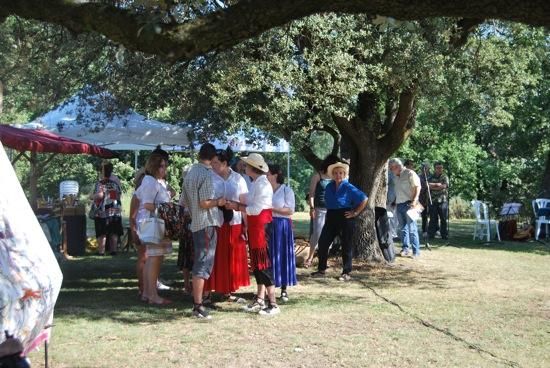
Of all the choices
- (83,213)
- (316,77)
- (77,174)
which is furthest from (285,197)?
(77,174)

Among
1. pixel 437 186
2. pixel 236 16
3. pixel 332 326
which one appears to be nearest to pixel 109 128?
pixel 332 326

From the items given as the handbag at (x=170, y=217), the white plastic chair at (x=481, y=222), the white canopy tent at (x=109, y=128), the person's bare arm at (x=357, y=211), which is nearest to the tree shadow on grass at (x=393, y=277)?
the person's bare arm at (x=357, y=211)

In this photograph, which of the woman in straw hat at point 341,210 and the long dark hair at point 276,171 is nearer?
the long dark hair at point 276,171

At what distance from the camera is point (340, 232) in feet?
32.0

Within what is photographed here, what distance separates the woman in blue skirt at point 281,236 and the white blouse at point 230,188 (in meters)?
0.56

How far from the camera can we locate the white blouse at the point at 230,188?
7.25m

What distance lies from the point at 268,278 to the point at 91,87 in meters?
5.27

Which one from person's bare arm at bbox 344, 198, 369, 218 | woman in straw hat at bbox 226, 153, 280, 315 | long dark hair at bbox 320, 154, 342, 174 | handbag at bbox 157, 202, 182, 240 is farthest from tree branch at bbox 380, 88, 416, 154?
handbag at bbox 157, 202, 182, 240

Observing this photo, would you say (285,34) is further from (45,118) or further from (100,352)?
(45,118)

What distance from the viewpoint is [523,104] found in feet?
73.5

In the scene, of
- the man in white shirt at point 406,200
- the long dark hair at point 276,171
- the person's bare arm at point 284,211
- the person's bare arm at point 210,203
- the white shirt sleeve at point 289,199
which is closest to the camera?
the person's bare arm at point 210,203

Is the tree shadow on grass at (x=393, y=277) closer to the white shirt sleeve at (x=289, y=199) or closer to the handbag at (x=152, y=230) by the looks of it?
the white shirt sleeve at (x=289, y=199)

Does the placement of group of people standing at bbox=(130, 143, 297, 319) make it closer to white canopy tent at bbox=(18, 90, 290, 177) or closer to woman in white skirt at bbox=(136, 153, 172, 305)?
woman in white skirt at bbox=(136, 153, 172, 305)

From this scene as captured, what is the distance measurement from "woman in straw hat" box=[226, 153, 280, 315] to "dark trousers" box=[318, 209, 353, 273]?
8.10 feet
